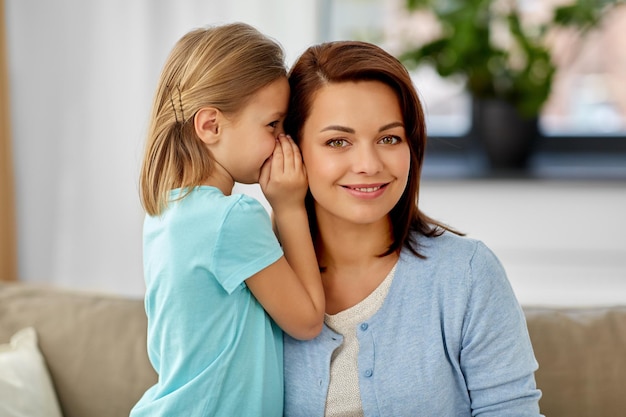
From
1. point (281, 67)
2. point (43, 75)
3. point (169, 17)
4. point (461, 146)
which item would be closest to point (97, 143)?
point (43, 75)

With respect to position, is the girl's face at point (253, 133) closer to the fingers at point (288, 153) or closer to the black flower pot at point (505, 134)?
the fingers at point (288, 153)

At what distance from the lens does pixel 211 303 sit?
151 cm

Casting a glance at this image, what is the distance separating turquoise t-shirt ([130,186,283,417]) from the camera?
1488 mm

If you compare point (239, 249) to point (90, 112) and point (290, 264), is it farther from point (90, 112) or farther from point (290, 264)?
point (90, 112)

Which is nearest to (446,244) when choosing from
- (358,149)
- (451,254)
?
(451,254)

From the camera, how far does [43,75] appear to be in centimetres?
338

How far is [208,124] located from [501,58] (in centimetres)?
211

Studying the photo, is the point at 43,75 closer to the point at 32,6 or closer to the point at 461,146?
the point at 32,6

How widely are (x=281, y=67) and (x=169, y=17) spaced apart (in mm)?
1790

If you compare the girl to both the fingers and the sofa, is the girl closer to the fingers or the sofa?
the fingers

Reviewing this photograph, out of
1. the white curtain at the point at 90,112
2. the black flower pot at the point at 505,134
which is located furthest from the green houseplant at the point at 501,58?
the white curtain at the point at 90,112

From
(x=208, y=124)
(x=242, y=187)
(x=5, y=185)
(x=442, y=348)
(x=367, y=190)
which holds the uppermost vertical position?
(x=208, y=124)

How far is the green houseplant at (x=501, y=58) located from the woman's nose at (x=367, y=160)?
1.87 metres

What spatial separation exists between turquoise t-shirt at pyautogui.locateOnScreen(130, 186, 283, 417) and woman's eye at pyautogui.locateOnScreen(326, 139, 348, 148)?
19 cm
